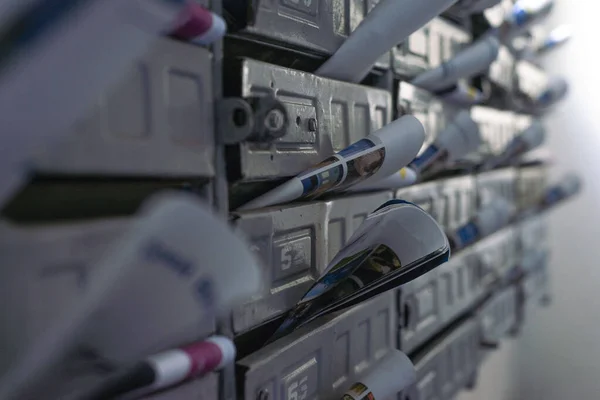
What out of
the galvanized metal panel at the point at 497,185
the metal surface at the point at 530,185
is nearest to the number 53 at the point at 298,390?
the galvanized metal panel at the point at 497,185

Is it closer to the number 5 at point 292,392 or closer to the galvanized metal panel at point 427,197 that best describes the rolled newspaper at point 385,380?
the number 5 at point 292,392

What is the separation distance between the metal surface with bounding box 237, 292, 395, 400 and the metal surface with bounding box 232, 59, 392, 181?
0.18 metres

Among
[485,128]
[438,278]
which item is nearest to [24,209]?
[438,278]

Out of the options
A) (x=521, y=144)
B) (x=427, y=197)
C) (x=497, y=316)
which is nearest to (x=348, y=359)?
(x=427, y=197)

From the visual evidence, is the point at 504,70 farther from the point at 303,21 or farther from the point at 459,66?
the point at 303,21

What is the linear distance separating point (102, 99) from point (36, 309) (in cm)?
14

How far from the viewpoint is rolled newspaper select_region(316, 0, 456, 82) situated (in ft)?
1.93

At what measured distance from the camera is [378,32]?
2.00 ft

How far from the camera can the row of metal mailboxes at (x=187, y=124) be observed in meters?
0.37

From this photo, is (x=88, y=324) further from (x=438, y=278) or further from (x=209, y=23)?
(x=438, y=278)

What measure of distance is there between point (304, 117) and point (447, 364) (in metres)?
0.63

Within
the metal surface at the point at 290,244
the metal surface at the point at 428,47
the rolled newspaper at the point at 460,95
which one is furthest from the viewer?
the rolled newspaper at the point at 460,95

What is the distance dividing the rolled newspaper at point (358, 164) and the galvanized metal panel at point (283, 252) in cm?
2

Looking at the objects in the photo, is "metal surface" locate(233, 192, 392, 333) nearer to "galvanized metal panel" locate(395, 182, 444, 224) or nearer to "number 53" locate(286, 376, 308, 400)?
"number 53" locate(286, 376, 308, 400)
